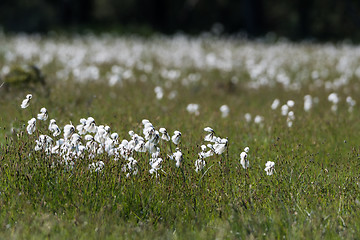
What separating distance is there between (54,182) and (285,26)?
144 ft

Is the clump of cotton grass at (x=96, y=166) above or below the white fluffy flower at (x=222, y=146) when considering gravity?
below

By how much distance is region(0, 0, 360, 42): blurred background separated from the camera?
2888 cm

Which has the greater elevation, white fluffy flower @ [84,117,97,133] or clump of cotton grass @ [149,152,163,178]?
white fluffy flower @ [84,117,97,133]

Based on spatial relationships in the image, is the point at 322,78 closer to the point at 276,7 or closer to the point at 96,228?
the point at 96,228

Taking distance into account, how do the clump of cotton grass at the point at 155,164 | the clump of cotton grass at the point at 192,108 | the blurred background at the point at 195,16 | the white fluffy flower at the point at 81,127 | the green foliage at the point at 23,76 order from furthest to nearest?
the blurred background at the point at 195,16, the green foliage at the point at 23,76, the clump of cotton grass at the point at 192,108, the white fluffy flower at the point at 81,127, the clump of cotton grass at the point at 155,164

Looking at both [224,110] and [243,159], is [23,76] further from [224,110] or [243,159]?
[243,159]

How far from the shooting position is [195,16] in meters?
41.4

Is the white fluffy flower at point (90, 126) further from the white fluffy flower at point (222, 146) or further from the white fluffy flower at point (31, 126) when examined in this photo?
the white fluffy flower at point (222, 146)

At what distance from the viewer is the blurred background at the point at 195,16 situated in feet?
94.7

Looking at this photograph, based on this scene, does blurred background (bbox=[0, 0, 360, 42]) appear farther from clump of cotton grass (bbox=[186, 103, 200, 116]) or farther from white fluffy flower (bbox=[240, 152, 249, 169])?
white fluffy flower (bbox=[240, 152, 249, 169])

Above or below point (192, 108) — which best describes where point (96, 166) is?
below

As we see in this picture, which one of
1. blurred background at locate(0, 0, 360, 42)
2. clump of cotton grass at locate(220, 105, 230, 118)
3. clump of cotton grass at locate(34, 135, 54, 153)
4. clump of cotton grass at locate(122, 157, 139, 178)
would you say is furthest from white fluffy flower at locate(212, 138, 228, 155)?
blurred background at locate(0, 0, 360, 42)

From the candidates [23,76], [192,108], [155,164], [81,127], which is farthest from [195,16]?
[155,164]

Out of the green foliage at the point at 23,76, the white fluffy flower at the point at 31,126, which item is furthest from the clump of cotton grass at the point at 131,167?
the green foliage at the point at 23,76
